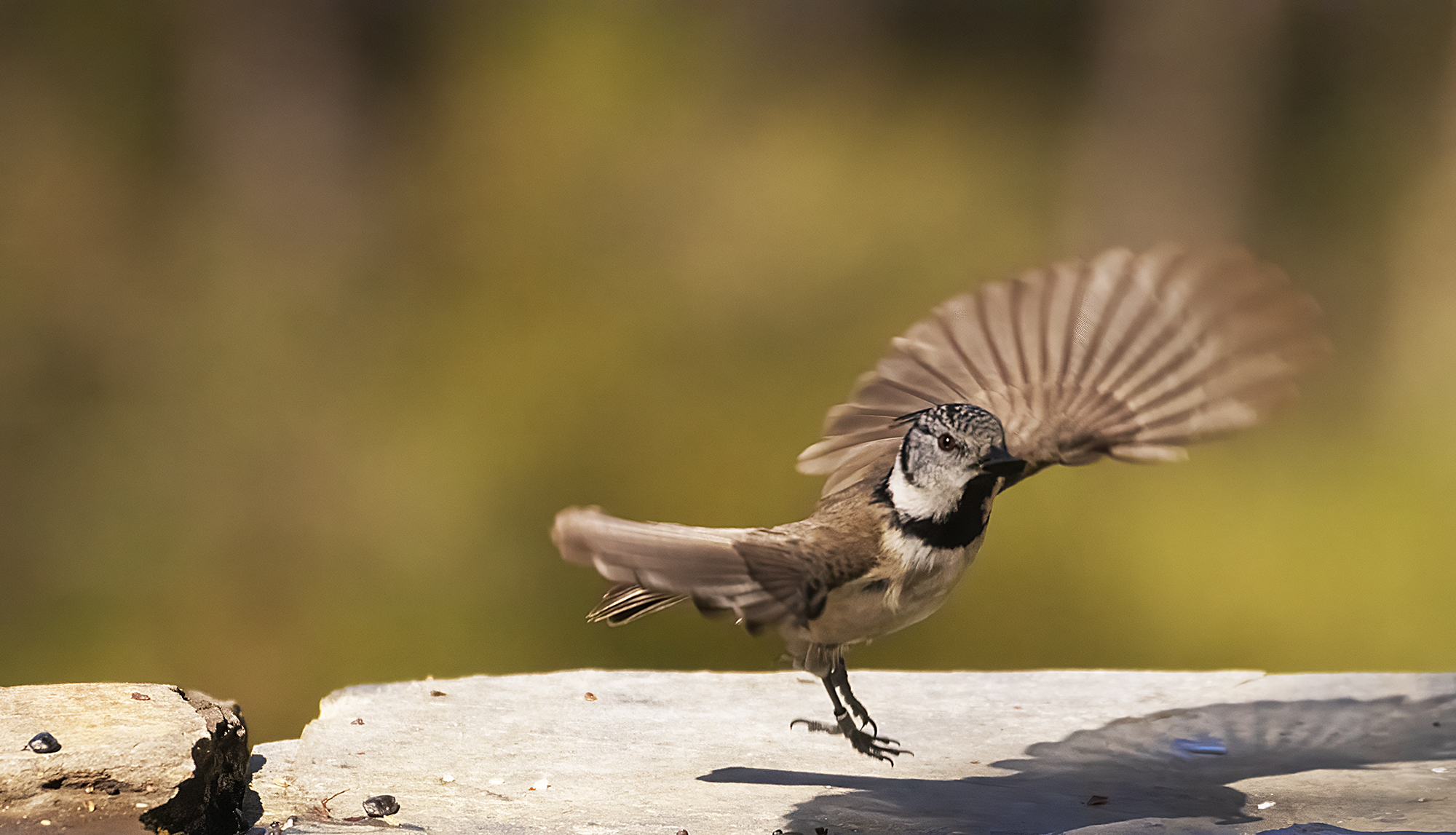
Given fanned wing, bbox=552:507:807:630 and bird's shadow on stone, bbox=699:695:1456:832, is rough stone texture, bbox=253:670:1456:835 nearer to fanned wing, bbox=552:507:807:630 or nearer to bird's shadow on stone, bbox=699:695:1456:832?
bird's shadow on stone, bbox=699:695:1456:832

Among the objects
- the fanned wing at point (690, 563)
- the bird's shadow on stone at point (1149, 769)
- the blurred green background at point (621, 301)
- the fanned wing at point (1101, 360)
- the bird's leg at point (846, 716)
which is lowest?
the bird's shadow on stone at point (1149, 769)

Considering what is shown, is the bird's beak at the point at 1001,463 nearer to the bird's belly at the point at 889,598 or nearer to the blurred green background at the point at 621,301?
the bird's belly at the point at 889,598

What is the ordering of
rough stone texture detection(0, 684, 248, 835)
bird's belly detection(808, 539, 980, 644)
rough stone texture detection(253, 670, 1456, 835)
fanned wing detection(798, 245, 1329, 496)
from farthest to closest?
1. fanned wing detection(798, 245, 1329, 496)
2. rough stone texture detection(253, 670, 1456, 835)
3. bird's belly detection(808, 539, 980, 644)
4. rough stone texture detection(0, 684, 248, 835)

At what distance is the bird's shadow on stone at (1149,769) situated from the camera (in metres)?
3.35

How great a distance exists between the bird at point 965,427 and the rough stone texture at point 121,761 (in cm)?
86

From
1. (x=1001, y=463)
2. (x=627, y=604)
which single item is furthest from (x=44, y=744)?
(x=1001, y=463)

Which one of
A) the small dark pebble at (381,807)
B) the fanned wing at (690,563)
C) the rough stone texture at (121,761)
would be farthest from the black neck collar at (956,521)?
the rough stone texture at (121,761)

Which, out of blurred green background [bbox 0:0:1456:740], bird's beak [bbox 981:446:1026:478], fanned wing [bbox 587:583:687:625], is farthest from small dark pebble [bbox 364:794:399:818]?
blurred green background [bbox 0:0:1456:740]

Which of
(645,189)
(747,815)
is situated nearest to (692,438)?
(645,189)

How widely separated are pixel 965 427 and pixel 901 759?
1054 millimetres

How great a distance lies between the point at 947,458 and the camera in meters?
3.16

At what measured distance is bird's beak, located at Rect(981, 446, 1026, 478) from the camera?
10.0 feet

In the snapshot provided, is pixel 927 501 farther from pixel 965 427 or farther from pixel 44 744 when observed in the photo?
pixel 44 744

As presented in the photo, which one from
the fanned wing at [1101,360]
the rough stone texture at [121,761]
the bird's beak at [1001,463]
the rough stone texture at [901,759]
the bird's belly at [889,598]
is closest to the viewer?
the rough stone texture at [121,761]
